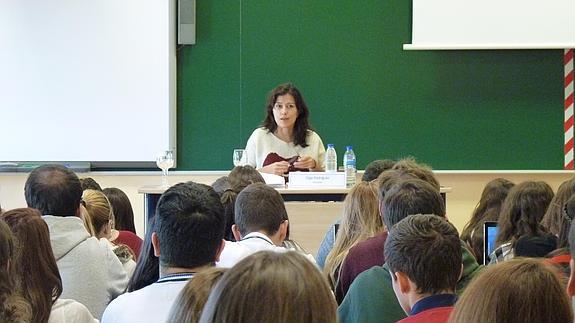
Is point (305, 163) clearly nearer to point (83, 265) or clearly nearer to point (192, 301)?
point (83, 265)

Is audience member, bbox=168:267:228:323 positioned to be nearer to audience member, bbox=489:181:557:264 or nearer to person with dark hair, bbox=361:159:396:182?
audience member, bbox=489:181:557:264

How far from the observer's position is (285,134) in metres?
5.97

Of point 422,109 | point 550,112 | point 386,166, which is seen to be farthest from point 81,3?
point 550,112

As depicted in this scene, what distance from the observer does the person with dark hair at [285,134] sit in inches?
231

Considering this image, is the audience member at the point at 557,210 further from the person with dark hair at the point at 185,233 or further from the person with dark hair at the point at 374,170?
the person with dark hair at the point at 185,233

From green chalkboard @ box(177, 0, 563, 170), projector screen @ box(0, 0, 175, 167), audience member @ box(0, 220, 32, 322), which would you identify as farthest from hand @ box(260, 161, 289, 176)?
audience member @ box(0, 220, 32, 322)

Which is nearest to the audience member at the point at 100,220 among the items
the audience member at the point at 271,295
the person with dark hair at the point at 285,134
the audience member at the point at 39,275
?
the audience member at the point at 39,275

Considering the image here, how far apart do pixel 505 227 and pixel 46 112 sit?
4.28m

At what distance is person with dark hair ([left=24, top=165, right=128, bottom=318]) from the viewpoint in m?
2.89

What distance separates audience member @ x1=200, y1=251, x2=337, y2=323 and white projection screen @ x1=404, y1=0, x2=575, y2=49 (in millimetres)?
5479

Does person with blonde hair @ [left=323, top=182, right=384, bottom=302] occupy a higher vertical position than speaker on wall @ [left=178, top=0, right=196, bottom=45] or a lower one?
lower

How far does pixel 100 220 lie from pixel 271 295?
2.44 meters

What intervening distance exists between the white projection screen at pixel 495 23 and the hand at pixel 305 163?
4.70 ft

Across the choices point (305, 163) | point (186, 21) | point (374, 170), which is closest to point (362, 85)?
point (305, 163)
